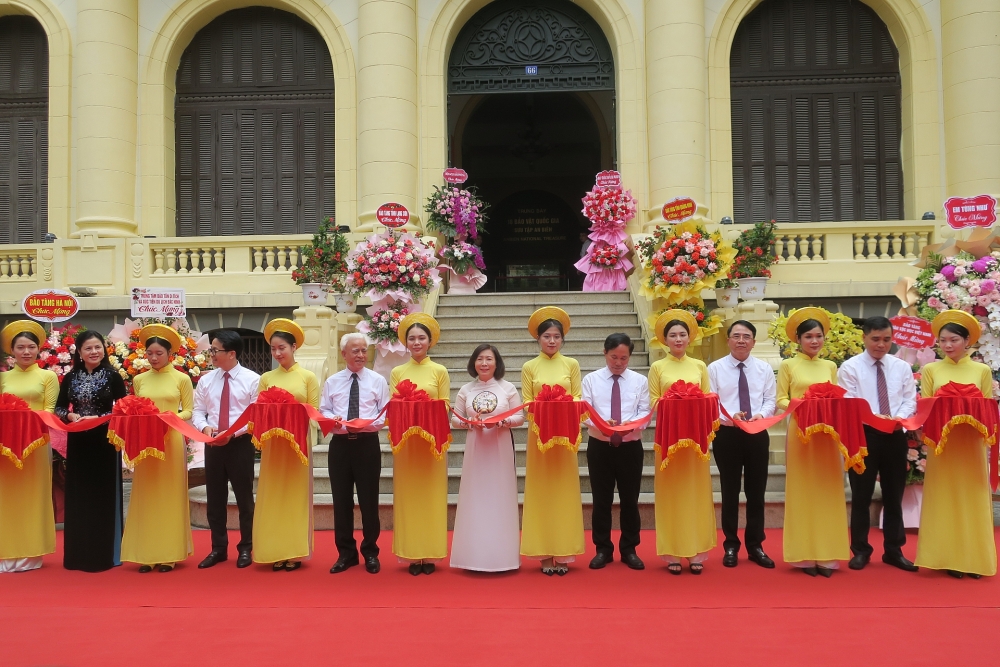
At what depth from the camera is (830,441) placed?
6.16 meters

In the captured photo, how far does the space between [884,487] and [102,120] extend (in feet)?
41.7

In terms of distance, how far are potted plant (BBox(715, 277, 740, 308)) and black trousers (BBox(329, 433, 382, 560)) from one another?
607 centimetres

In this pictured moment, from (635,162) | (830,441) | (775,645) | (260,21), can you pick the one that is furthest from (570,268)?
(775,645)

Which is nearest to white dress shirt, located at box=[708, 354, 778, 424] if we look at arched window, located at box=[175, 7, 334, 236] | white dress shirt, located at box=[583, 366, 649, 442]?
white dress shirt, located at box=[583, 366, 649, 442]

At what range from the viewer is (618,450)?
20.9 ft

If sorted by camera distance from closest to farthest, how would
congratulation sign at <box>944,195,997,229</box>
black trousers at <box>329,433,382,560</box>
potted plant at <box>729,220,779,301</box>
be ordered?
black trousers at <box>329,433,382,560</box> → congratulation sign at <box>944,195,997,229</box> → potted plant at <box>729,220,779,301</box>

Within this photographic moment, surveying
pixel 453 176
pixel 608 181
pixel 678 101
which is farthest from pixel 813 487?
pixel 453 176

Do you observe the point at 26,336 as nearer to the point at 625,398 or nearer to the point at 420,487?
the point at 420,487

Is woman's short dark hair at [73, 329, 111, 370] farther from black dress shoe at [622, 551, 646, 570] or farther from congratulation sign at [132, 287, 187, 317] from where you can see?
black dress shoe at [622, 551, 646, 570]

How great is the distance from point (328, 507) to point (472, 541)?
7.42ft

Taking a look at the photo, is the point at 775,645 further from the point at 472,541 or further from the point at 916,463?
the point at 916,463

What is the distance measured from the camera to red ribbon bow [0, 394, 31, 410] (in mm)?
6426

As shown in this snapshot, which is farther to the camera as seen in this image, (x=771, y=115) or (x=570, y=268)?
(x=570, y=268)

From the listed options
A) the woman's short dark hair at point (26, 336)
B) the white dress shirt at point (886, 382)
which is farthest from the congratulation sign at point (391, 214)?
the white dress shirt at point (886, 382)
